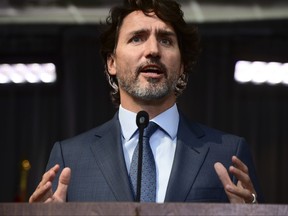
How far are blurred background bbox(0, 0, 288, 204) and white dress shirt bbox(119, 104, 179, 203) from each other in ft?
12.2

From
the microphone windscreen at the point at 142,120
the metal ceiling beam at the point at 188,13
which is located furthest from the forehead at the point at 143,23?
the metal ceiling beam at the point at 188,13

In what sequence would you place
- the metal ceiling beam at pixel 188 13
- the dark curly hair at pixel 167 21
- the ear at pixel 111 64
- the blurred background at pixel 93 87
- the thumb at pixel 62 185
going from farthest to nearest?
the blurred background at pixel 93 87 → the metal ceiling beam at pixel 188 13 → the ear at pixel 111 64 → the dark curly hair at pixel 167 21 → the thumb at pixel 62 185

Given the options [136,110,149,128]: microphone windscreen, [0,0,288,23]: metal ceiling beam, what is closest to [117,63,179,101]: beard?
[136,110,149,128]: microphone windscreen

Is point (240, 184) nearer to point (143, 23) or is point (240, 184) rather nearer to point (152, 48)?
point (152, 48)

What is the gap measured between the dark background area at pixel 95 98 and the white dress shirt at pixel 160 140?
12.4 feet

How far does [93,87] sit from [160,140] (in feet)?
13.5

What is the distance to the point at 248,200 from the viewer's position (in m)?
2.07

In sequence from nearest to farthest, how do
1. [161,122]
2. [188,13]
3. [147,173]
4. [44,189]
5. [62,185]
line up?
[44,189] < [62,185] < [147,173] < [161,122] < [188,13]

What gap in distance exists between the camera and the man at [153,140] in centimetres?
230

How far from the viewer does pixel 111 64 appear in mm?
2639

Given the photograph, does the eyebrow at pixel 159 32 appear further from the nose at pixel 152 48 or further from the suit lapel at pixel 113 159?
the suit lapel at pixel 113 159

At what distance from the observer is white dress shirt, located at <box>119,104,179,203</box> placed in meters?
2.32

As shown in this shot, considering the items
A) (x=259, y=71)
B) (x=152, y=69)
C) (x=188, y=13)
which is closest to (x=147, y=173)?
(x=152, y=69)

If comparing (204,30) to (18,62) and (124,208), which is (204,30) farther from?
(124,208)
